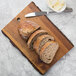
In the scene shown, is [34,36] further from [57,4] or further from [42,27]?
[57,4]

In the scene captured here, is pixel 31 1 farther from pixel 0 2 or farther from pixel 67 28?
pixel 67 28

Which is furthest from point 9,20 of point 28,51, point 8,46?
point 28,51

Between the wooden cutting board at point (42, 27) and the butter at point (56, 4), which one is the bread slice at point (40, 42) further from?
the butter at point (56, 4)

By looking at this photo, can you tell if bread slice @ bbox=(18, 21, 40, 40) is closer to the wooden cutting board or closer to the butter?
the wooden cutting board

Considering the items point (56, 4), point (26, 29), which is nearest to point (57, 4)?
point (56, 4)

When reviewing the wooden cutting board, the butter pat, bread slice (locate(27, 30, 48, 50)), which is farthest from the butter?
bread slice (locate(27, 30, 48, 50))

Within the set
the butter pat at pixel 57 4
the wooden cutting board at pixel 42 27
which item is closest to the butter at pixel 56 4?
the butter pat at pixel 57 4
